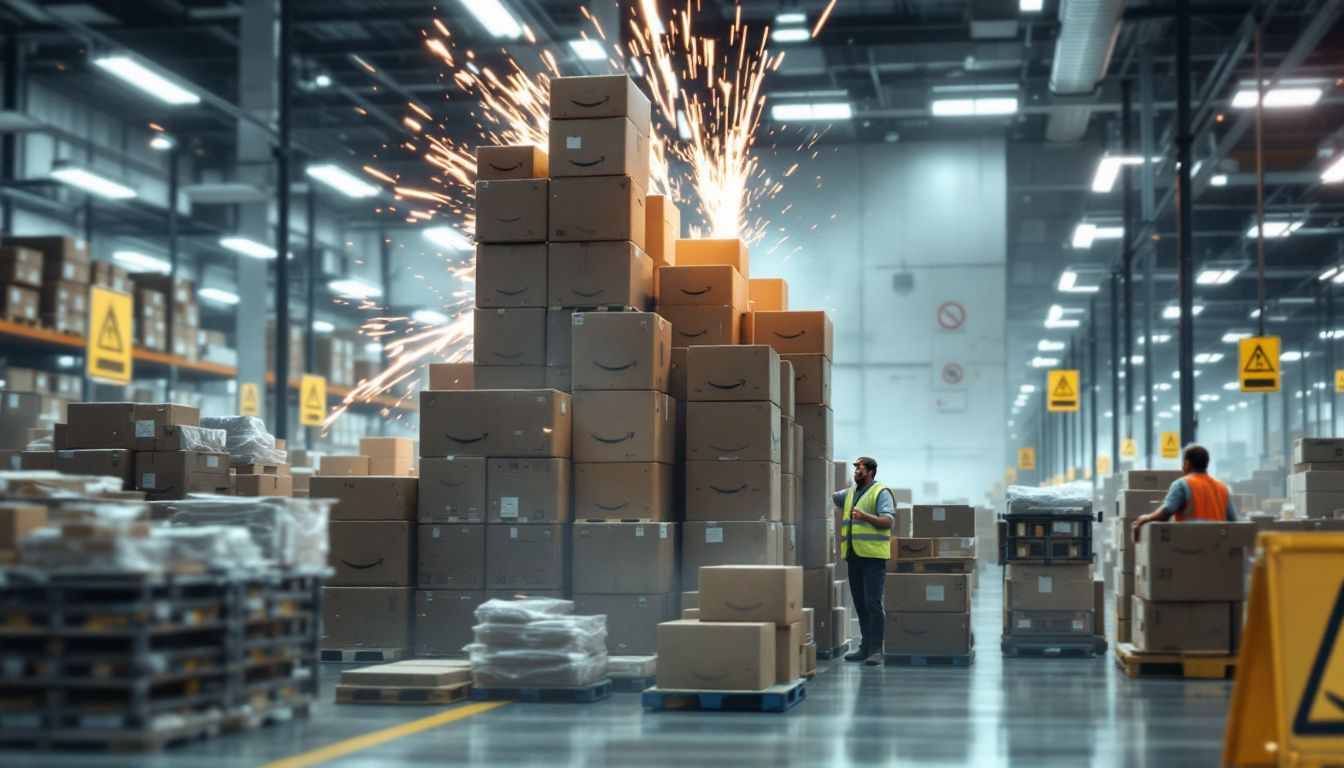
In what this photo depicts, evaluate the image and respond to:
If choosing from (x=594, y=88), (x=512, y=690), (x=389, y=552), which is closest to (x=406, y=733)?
(x=512, y=690)

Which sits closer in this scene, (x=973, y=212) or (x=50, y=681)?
(x=50, y=681)

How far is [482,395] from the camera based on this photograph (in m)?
10.1

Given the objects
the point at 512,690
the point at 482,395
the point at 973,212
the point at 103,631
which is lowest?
the point at 512,690

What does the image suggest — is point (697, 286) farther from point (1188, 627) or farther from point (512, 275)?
point (1188, 627)

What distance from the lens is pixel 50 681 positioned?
6.09 metres

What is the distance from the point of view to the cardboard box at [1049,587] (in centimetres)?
1209

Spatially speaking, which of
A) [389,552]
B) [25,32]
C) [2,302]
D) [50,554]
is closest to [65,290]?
[2,302]

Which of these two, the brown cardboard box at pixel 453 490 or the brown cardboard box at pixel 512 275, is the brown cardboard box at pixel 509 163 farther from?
the brown cardboard box at pixel 453 490

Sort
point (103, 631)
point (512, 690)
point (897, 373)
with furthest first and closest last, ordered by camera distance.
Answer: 1. point (897, 373)
2. point (512, 690)
3. point (103, 631)

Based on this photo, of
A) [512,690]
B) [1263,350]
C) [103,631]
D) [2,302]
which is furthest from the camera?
[2,302]

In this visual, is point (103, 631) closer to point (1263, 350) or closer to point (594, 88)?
point (594, 88)

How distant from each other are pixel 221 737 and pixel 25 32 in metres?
15.0

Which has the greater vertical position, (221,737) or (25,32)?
(25,32)

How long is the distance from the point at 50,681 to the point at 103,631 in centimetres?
31
